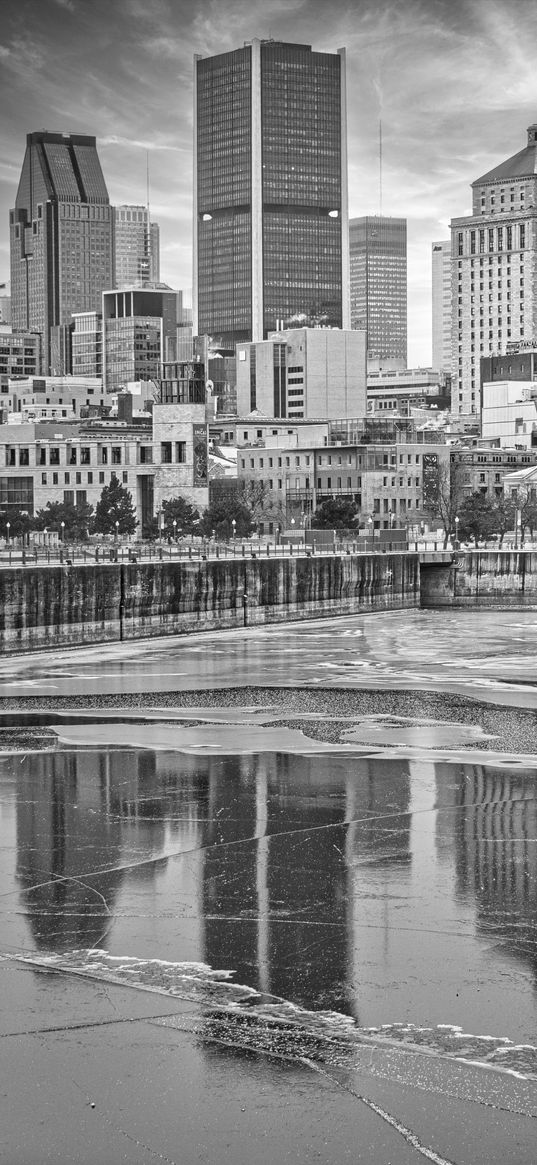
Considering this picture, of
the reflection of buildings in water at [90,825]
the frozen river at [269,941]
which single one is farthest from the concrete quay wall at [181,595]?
the reflection of buildings in water at [90,825]

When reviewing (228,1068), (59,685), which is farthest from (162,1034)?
(59,685)

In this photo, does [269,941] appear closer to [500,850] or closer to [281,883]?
[281,883]

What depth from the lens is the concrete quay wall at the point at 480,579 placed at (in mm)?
112250

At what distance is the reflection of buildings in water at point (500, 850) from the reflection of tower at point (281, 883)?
6.20 ft

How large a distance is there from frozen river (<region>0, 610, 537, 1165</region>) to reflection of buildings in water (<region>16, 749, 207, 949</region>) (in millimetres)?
72

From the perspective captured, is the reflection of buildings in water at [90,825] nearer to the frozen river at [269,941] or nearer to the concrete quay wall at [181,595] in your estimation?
the frozen river at [269,941]

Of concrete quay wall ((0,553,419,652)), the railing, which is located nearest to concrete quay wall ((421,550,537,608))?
the railing

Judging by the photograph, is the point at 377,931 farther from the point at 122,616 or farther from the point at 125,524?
the point at 125,524

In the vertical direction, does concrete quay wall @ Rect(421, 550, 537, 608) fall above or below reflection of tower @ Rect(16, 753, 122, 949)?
below

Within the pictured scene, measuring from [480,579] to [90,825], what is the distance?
88.7 meters

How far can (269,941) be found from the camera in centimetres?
1953

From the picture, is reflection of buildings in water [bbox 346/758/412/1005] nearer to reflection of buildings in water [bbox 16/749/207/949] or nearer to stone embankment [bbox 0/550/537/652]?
reflection of buildings in water [bbox 16/749/207/949]

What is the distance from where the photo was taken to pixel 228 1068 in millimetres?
15727

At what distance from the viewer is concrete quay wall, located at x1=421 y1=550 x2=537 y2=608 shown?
112250mm
